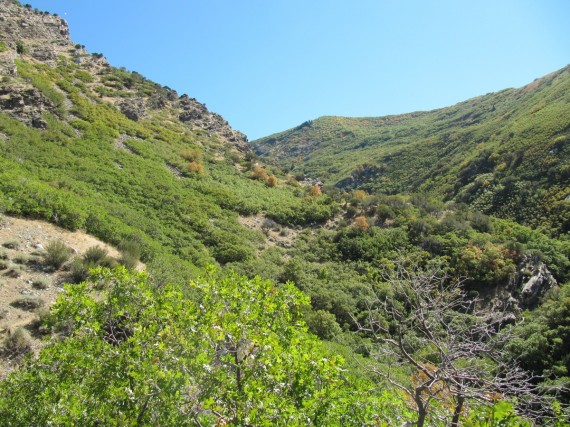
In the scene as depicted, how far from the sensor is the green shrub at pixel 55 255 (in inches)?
424

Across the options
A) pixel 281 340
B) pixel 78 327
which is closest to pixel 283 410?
pixel 281 340

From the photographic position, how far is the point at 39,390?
15.3 ft

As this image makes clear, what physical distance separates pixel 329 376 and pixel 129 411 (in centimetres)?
243

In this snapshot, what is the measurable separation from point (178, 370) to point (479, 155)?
5427 cm

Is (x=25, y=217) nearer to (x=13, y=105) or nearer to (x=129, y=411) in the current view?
(x=129, y=411)

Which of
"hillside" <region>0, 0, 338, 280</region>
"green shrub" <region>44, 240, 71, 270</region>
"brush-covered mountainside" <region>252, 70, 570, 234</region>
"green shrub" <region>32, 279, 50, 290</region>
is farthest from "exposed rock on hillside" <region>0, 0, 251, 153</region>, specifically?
"green shrub" <region>32, 279, 50, 290</region>

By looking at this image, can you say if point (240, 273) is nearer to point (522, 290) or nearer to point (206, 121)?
point (522, 290)

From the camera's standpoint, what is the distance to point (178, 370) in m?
4.05

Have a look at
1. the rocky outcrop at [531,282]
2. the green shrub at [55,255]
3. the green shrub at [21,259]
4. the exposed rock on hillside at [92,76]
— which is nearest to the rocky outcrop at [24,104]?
the exposed rock on hillside at [92,76]

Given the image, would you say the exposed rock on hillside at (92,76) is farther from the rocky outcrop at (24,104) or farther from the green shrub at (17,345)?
the green shrub at (17,345)

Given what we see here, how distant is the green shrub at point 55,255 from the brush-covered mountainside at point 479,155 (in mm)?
32160

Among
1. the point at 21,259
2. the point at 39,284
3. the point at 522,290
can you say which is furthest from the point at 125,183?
the point at 522,290

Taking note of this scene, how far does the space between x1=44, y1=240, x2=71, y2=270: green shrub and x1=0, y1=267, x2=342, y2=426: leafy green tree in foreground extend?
6.44 meters

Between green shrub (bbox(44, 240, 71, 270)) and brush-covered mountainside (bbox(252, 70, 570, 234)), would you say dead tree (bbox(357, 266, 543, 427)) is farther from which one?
brush-covered mountainside (bbox(252, 70, 570, 234))
